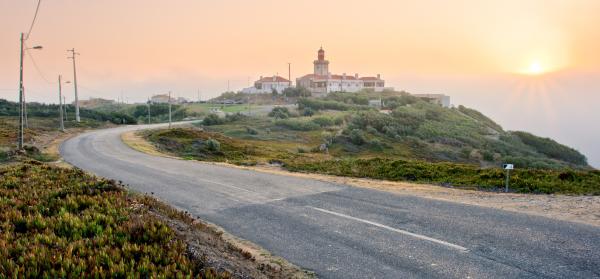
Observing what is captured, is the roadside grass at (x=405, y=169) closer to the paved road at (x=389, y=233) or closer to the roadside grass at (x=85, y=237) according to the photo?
the paved road at (x=389, y=233)

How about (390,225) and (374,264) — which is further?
(390,225)

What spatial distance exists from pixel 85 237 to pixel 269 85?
14767 cm

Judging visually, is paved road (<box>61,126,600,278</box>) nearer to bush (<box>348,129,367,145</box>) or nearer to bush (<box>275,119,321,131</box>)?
bush (<box>348,129,367,145</box>)

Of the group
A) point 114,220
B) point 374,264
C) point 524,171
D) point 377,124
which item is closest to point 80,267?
point 114,220

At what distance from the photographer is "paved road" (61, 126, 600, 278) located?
7215 millimetres

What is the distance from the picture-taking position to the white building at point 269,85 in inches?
6009

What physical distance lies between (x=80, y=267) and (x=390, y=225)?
6351mm

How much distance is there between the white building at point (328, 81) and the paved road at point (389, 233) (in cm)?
12625

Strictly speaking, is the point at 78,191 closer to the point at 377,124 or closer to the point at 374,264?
the point at 374,264

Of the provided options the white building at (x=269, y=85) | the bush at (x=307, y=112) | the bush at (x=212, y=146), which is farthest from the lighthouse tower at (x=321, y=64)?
the bush at (x=212, y=146)

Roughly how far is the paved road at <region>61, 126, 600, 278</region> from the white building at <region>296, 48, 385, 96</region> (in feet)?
414

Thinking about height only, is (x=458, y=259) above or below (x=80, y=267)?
below

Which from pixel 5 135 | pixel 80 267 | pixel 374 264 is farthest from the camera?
pixel 5 135

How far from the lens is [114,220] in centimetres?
818
